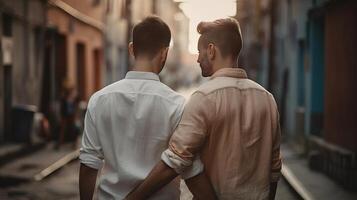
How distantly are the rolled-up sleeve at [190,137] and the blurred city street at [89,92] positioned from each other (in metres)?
3.54

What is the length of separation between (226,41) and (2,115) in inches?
502

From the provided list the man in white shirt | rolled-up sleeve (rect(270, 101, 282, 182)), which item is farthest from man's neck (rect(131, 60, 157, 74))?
rolled-up sleeve (rect(270, 101, 282, 182))

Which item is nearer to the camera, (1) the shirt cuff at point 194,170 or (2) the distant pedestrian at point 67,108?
(1) the shirt cuff at point 194,170

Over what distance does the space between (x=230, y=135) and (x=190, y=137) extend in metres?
0.20

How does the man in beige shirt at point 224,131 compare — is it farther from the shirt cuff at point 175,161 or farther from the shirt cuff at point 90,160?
the shirt cuff at point 90,160

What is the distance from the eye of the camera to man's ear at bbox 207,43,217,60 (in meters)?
3.06

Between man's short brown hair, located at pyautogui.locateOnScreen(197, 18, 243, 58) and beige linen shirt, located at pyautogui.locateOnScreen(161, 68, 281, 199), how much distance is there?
0.11 m

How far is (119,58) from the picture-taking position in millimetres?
33125

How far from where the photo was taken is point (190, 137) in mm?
2920

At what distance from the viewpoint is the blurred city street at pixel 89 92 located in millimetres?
10797

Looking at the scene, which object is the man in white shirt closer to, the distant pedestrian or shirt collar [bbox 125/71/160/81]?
shirt collar [bbox 125/71/160/81]

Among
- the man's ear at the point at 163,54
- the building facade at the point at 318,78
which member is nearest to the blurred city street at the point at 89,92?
the building facade at the point at 318,78

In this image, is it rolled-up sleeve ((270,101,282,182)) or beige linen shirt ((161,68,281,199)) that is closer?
beige linen shirt ((161,68,281,199))

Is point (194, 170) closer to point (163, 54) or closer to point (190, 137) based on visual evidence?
point (190, 137)
